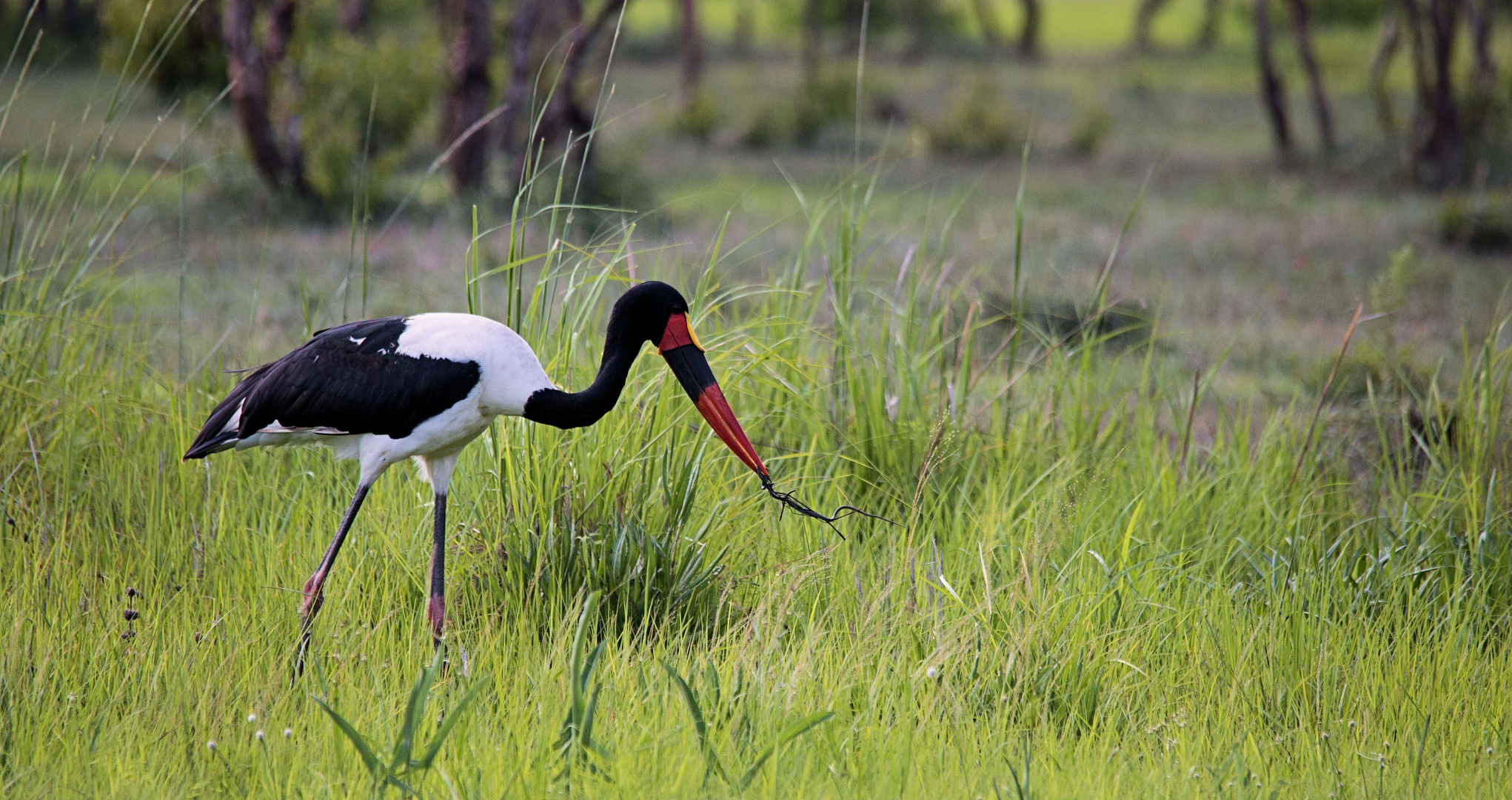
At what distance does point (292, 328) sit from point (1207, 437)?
480 centimetres

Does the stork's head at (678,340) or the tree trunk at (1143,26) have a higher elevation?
the stork's head at (678,340)

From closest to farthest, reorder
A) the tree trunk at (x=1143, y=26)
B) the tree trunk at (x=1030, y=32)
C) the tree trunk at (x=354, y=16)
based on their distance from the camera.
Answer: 1. the tree trunk at (x=354, y=16)
2. the tree trunk at (x=1030, y=32)
3. the tree trunk at (x=1143, y=26)

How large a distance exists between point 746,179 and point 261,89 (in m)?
5.89

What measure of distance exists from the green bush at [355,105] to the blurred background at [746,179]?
0.04 meters

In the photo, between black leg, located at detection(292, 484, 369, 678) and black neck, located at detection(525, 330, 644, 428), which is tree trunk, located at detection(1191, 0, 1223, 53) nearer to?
black neck, located at detection(525, 330, 644, 428)

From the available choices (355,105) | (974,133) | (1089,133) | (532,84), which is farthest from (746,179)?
(1089,133)

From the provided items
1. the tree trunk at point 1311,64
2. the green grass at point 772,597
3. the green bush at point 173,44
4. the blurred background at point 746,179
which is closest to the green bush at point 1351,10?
the blurred background at point 746,179

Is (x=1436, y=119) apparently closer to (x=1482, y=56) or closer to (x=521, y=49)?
(x=1482, y=56)

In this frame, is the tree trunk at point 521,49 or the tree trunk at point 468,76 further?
the tree trunk at point 521,49

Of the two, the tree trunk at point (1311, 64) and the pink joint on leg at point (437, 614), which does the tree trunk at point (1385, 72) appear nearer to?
the tree trunk at point (1311, 64)

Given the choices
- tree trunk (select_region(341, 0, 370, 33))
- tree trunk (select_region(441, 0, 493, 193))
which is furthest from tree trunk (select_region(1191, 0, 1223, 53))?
tree trunk (select_region(441, 0, 493, 193))

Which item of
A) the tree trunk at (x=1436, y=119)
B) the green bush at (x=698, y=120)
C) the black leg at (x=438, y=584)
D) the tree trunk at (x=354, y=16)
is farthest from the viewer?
the green bush at (x=698, y=120)

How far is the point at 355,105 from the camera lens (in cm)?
1106

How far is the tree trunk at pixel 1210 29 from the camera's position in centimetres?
3306
